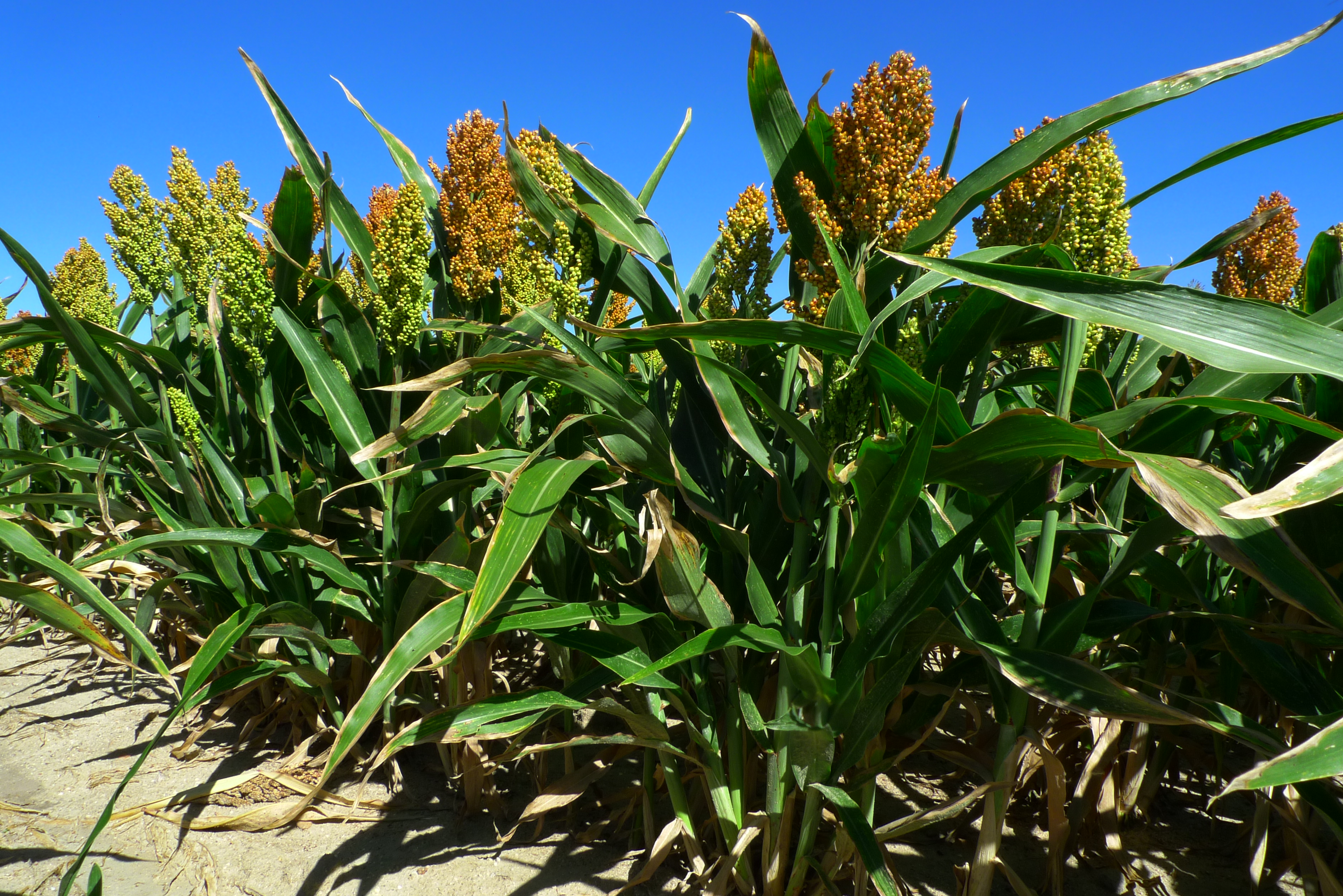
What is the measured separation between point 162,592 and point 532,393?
86cm

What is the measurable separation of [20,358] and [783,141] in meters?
4.43

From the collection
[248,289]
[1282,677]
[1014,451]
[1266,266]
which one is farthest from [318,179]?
[1266,266]

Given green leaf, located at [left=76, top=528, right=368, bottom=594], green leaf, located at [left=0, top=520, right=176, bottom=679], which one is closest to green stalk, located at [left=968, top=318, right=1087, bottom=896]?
green leaf, located at [left=76, top=528, right=368, bottom=594]

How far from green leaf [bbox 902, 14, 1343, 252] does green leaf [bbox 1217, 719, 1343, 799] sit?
24.4 inches

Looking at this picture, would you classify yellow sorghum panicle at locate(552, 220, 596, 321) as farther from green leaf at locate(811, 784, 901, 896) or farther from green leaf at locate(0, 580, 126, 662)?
green leaf at locate(0, 580, 126, 662)

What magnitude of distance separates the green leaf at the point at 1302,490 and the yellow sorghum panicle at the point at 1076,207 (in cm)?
38

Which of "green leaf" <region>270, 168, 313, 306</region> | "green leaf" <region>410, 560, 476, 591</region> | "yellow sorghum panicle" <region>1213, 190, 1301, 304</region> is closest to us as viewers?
"green leaf" <region>410, 560, 476, 591</region>

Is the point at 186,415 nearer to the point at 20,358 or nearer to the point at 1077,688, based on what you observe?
the point at 1077,688

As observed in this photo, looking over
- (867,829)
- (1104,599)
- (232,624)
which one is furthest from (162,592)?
(1104,599)

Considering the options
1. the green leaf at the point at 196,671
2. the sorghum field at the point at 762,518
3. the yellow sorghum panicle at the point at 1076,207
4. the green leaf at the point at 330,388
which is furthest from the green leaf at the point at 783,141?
the green leaf at the point at 196,671

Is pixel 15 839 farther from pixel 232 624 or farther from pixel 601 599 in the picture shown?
pixel 601 599

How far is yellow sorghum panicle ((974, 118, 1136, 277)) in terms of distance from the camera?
37.6 inches

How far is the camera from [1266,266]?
7.29ft

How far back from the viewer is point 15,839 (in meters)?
1.46
